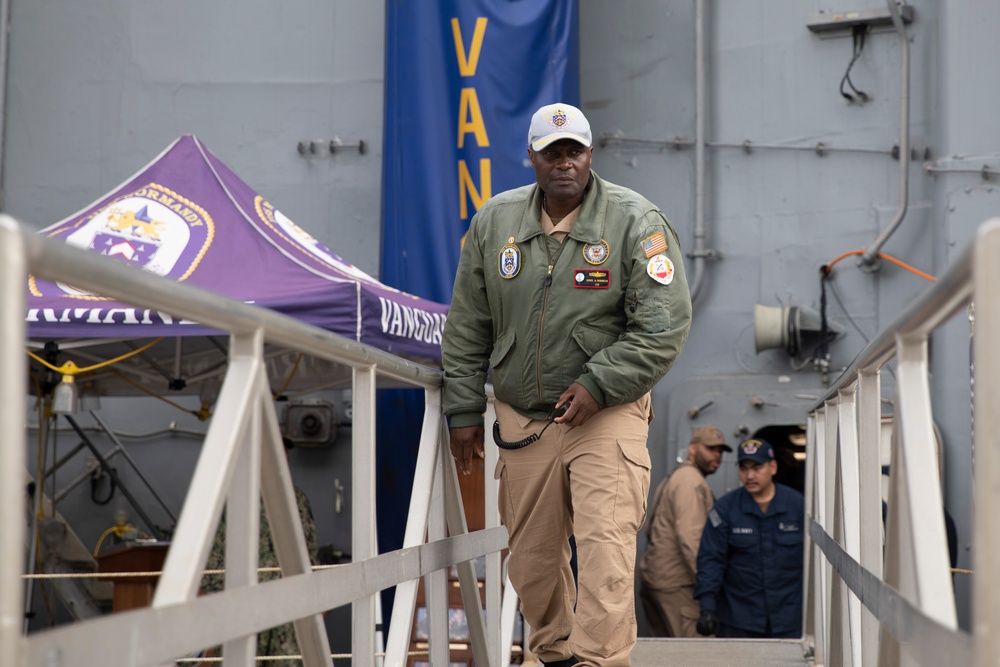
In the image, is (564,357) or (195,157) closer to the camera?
(564,357)

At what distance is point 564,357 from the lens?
3.60 m

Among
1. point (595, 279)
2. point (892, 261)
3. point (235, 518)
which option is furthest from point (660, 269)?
point (892, 261)

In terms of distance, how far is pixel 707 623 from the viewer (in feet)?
23.5

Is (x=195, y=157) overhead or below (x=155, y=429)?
overhead

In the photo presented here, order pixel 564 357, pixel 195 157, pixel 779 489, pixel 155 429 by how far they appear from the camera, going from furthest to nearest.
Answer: pixel 155 429
pixel 779 489
pixel 195 157
pixel 564 357

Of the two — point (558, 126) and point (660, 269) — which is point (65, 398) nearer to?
point (558, 126)

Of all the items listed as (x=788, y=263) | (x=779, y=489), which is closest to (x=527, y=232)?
(x=779, y=489)

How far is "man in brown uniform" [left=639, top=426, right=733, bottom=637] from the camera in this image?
25.9 feet

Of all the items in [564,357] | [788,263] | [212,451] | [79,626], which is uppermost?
[788,263]

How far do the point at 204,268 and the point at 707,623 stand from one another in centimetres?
362

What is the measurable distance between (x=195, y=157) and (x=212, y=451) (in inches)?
199

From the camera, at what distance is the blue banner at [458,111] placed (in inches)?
330

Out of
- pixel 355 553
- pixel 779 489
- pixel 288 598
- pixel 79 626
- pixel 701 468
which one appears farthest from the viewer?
pixel 701 468

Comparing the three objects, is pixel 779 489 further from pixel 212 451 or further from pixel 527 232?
pixel 212 451
